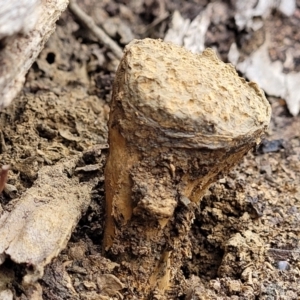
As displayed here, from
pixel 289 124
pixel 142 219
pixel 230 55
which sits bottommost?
pixel 289 124

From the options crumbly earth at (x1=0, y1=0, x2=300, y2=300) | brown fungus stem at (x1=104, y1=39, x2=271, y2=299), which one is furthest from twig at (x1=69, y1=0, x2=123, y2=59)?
brown fungus stem at (x1=104, y1=39, x2=271, y2=299)

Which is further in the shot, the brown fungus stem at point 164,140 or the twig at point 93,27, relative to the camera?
the twig at point 93,27

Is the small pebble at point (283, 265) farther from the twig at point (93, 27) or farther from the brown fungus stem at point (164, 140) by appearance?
the twig at point (93, 27)

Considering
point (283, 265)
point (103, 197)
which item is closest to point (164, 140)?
point (103, 197)

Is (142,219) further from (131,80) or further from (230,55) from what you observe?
(230,55)

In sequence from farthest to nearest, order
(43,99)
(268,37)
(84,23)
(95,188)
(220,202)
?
(268,37) < (84,23) < (43,99) < (220,202) < (95,188)

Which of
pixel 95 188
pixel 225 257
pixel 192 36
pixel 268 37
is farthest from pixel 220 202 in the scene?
pixel 268 37

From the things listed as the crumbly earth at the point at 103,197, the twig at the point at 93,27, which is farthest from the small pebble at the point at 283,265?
the twig at the point at 93,27
